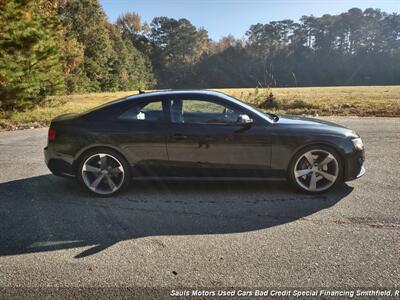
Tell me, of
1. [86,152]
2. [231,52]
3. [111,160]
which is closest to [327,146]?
[111,160]

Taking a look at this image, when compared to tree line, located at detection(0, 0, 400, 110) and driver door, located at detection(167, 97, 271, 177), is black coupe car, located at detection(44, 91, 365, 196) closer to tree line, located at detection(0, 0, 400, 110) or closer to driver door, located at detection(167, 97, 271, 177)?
driver door, located at detection(167, 97, 271, 177)

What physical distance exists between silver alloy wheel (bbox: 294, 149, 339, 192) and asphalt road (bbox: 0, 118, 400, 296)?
190mm

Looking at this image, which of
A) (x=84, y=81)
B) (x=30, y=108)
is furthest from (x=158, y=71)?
(x=30, y=108)

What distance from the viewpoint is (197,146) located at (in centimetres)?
457

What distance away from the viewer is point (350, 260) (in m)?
3.04

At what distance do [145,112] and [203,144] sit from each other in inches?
36.9

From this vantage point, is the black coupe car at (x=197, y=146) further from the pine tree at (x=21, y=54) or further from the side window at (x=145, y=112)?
the pine tree at (x=21, y=54)

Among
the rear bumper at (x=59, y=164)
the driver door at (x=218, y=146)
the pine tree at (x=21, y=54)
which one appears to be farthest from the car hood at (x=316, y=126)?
the pine tree at (x=21, y=54)

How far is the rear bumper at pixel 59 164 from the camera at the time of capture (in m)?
4.72

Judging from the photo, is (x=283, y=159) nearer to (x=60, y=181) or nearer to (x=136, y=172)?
(x=136, y=172)

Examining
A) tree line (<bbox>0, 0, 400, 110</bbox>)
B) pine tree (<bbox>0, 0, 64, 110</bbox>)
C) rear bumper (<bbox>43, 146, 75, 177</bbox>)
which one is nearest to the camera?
rear bumper (<bbox>43, 146, 75, 177</bbox>)

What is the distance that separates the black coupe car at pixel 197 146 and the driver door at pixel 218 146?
0.01 m

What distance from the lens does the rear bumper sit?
472 cm

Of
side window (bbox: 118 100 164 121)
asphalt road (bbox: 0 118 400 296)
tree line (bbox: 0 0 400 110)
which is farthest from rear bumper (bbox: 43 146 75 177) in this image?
tree line (bbox: 0 0 400 110)
